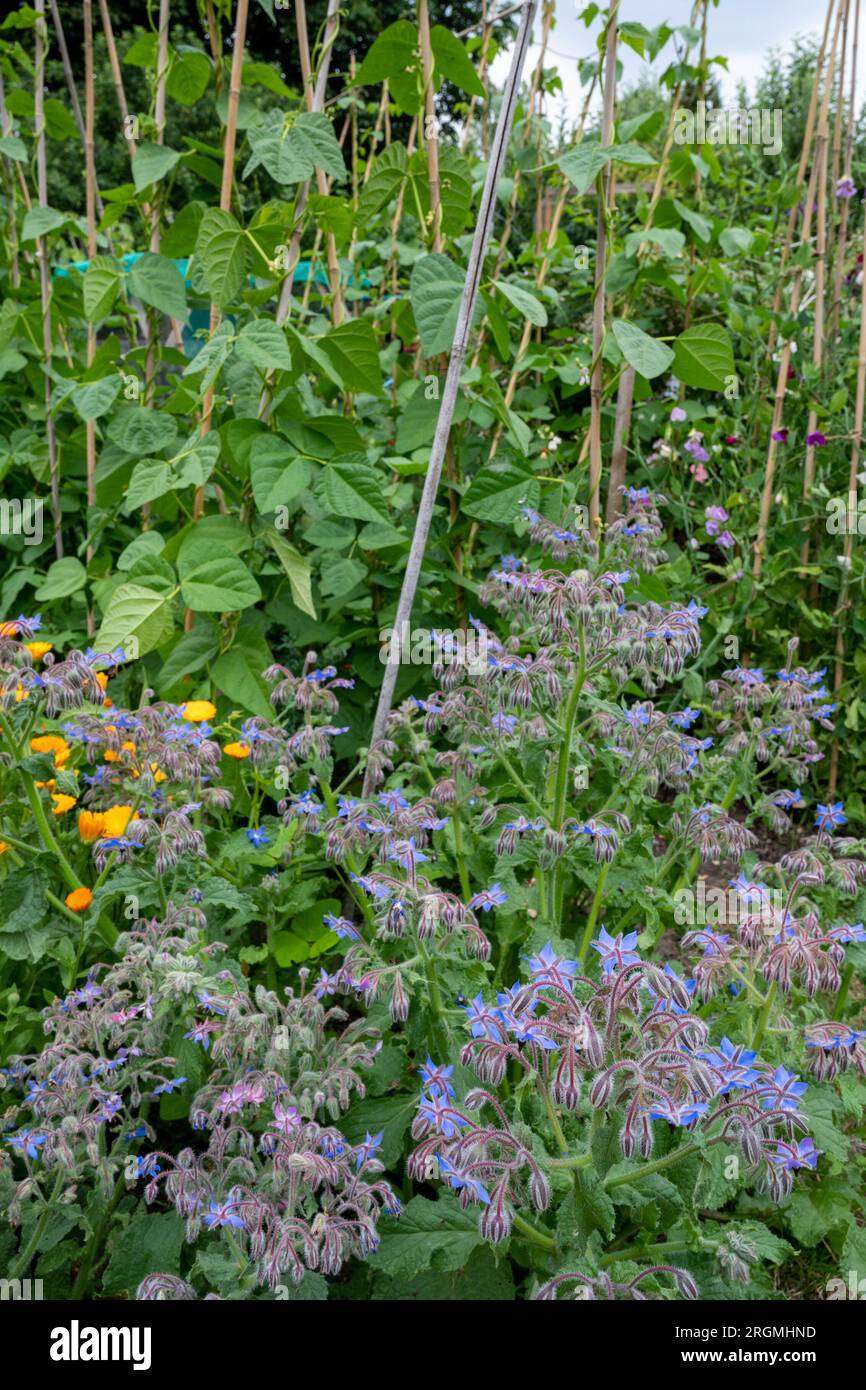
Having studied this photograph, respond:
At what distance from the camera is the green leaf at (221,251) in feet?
7.66

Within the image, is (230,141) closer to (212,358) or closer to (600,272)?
(212,358)

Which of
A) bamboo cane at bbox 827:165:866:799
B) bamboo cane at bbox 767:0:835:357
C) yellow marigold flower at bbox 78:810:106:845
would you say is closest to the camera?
yellow marigold flower at bbox 78:810:106:845

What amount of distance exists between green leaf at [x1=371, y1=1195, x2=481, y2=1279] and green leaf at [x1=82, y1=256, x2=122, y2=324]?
2.20 meters

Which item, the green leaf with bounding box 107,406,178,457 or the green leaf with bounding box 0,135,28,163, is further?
the green leaf with bounding box 0,135,28,163

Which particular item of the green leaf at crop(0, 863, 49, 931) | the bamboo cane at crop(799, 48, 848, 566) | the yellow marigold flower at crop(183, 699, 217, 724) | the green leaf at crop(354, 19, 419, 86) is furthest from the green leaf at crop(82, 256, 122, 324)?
the bamboo cane at crop(799, 48, 848, 566)

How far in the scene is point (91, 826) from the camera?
6.50ft

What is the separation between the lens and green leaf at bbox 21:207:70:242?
2.83 meters

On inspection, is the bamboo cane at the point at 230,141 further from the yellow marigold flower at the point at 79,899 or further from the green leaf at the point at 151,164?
the yellow marigold flower at the point at 79,899

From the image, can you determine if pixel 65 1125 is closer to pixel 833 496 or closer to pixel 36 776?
pixel 36 776

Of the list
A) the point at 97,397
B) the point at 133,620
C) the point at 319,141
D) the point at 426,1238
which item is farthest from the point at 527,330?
the point at 426,1238

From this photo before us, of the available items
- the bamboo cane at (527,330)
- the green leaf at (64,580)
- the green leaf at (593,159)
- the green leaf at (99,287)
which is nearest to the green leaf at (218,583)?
the green leaf at (64,580)

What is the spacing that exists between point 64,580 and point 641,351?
1.60 metres

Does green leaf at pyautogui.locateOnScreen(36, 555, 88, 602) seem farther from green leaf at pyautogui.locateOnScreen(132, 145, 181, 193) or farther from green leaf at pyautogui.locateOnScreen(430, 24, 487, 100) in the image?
green leaf at pyautogui.locateOnScreen(430, 24, 487, 100)
